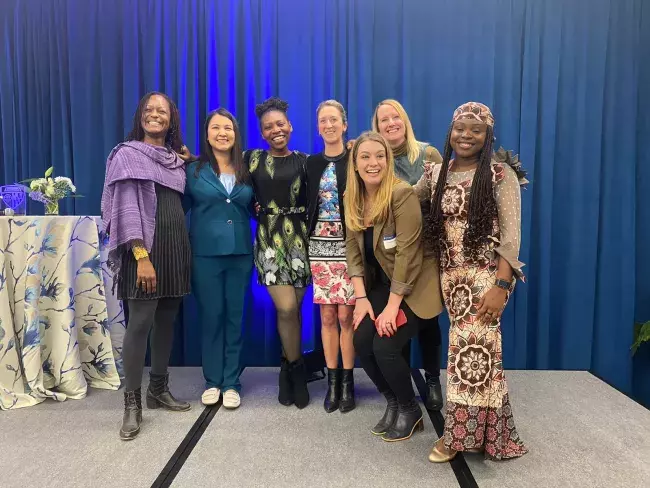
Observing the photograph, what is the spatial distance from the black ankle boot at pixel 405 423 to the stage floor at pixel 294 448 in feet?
0.11

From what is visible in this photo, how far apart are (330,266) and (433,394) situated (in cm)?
90

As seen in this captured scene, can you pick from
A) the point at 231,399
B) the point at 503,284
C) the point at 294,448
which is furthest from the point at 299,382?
the point at 503,284

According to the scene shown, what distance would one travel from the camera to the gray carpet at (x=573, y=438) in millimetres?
1715

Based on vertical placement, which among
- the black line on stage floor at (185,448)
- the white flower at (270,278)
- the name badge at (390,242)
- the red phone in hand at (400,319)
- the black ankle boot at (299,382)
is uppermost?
the name badge at (390,242)

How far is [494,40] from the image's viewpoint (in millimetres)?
2928

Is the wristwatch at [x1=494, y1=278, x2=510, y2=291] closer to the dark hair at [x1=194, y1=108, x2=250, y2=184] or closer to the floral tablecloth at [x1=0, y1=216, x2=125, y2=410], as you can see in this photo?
the dark hair at [x1=194, y1=108, x2=250, y2=184]

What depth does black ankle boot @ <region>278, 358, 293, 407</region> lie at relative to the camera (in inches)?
93.9

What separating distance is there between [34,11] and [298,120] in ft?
6.65

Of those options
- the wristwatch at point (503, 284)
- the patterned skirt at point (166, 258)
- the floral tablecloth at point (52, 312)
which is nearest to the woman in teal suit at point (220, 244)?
the patterned skirt at point (166, 258)

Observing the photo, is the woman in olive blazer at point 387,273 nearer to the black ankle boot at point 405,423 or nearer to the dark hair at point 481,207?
the black ankle boot at point 405,423

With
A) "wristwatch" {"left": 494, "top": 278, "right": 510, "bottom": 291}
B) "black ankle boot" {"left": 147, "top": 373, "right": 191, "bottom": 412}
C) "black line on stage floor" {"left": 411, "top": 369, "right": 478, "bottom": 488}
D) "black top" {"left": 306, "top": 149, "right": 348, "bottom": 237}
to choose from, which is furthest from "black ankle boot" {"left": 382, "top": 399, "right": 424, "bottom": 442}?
"black ankle boot" {"left": 147, "top": 373, "right": 191, "bottom": 412}

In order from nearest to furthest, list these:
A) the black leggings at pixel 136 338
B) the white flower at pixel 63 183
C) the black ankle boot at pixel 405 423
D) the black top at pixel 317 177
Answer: the black ankle boot at pixel 405 423, the black leggings at pixel 136 338, the black top at pixel 317 177, the white flower at pixel 63 183

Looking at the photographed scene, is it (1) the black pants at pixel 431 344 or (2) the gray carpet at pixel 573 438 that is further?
(1) the black pants at pixel 431 344

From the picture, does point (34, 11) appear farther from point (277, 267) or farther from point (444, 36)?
point (444, 36)
